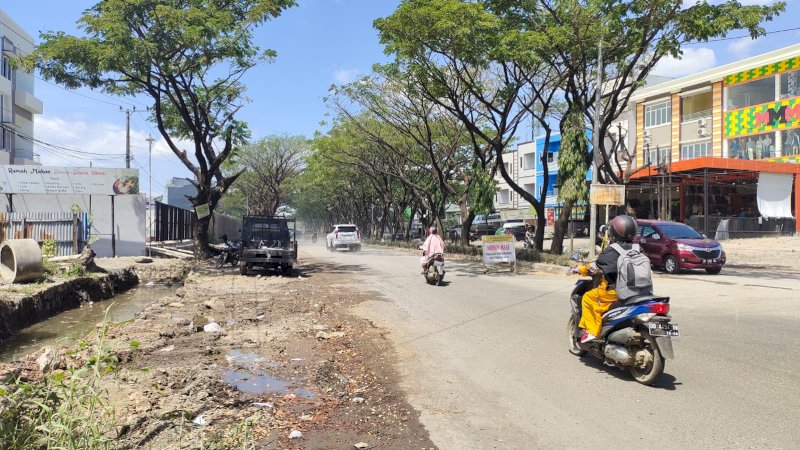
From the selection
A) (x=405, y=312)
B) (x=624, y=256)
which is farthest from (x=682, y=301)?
(x=624, y=256)

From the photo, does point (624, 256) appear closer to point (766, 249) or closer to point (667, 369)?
point (667, 369)

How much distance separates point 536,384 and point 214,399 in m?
3.09

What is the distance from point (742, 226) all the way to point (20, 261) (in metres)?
32.0

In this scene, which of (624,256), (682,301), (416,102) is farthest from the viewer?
(416,102)

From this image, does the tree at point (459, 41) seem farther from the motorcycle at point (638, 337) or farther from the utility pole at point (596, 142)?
the motorcycle at point (638, 337)

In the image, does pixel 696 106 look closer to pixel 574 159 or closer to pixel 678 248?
pixel 574 159

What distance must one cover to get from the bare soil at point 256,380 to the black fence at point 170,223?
55.7 ft

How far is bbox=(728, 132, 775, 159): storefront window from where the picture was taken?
A: 34.2 metres

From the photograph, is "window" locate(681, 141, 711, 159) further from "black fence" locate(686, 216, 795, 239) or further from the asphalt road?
the asphalt road

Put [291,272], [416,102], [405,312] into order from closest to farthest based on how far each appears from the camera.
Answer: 1. [405,312]
2. [291,272]
3. [416,102]

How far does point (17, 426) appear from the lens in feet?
11.2

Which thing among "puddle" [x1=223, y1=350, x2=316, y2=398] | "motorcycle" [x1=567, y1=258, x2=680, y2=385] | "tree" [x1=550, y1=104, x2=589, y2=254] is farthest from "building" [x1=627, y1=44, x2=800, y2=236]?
"puddle" [x1=223, y1=350, x2=316, y2=398]

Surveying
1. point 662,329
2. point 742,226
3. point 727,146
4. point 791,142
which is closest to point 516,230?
point 727,146

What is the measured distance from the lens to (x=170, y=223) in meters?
32.6
